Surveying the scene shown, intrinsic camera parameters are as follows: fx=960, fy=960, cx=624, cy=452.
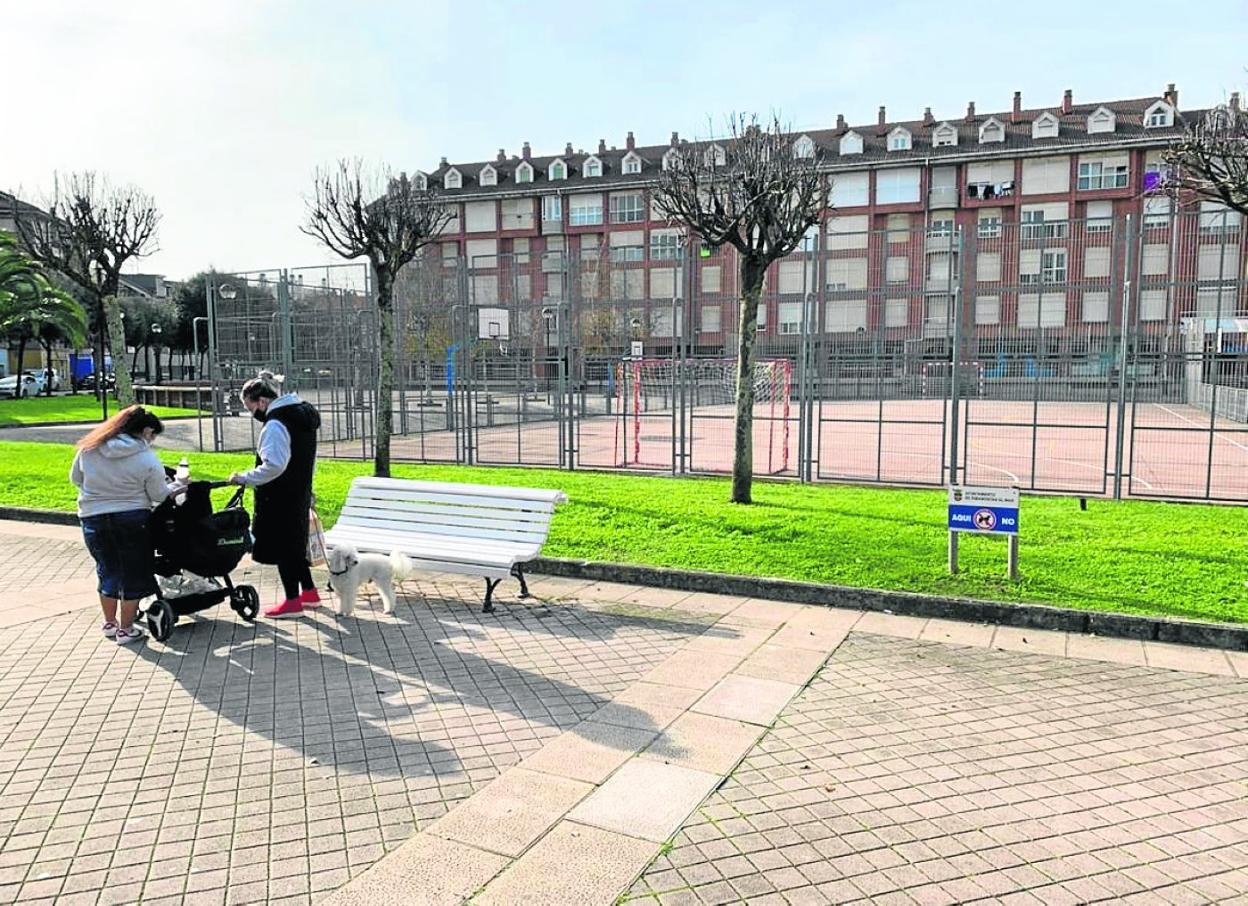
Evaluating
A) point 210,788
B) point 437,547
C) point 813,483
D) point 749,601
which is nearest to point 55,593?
point 437,547

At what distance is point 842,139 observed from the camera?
66.0m

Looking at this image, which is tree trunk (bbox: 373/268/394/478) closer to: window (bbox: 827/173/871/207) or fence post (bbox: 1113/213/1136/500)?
fence post (bbox: 1113/213/1136/500)

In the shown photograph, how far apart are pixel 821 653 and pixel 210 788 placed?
367cm

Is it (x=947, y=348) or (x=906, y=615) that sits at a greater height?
(x=947, y=348)

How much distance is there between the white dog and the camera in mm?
6945

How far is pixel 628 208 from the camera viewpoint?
224 feet

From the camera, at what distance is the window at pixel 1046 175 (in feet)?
192

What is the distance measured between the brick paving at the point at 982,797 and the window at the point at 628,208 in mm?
64197

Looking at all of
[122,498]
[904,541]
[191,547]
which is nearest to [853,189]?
[904,541]

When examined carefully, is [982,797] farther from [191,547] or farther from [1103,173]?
[1103,173]

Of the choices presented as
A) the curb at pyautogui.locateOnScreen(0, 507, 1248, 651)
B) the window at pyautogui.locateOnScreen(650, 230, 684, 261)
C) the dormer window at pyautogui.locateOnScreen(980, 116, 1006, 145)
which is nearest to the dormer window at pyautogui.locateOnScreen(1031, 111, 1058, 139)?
the dormer window at pyautogui.locateOnScreen(980, 116, 1006, 145)

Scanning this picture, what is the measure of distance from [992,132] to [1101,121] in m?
6.39

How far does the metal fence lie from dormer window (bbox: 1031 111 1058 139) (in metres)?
45.0

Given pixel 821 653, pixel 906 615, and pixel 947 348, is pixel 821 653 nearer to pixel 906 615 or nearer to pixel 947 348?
pixel 906 615
